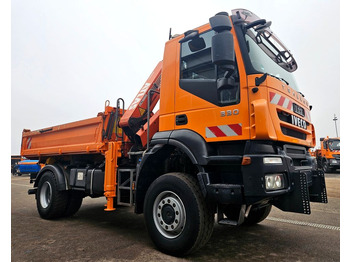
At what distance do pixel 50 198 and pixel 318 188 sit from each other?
17.4 feet

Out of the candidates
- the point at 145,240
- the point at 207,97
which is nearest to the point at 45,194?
the point at 145,240

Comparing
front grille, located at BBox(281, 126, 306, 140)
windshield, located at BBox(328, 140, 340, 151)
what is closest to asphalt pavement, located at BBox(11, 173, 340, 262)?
front grille, located at BBox(281, 126, 306, 140)

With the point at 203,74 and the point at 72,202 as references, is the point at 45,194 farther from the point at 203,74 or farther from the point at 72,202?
the point at 203,74

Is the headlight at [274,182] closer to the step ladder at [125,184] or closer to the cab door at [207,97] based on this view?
the cab door at [207,97]

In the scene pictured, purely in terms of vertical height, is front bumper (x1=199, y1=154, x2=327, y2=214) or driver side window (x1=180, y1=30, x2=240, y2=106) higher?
driver side window (x1=180, y1=30, x2=240, y2=106)

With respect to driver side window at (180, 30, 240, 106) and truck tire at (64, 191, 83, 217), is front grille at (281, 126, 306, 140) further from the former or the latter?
truck tire at (64, 191, 83, 217)

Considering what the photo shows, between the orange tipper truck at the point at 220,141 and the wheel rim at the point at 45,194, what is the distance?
2.14 meters

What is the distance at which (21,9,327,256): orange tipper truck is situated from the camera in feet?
9.22

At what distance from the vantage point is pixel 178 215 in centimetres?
319

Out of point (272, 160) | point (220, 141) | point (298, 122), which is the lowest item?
point (272, 160)

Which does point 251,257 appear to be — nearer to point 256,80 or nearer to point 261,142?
point 261,142

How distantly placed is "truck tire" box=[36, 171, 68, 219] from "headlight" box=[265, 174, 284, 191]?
15.2 feet

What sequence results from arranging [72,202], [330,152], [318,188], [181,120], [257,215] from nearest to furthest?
[318,188] < [181,120] < [257,215] < [72,202] < [330,152]

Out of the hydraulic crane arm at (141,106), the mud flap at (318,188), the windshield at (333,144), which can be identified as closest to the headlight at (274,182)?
the mud flap at (318,188)
